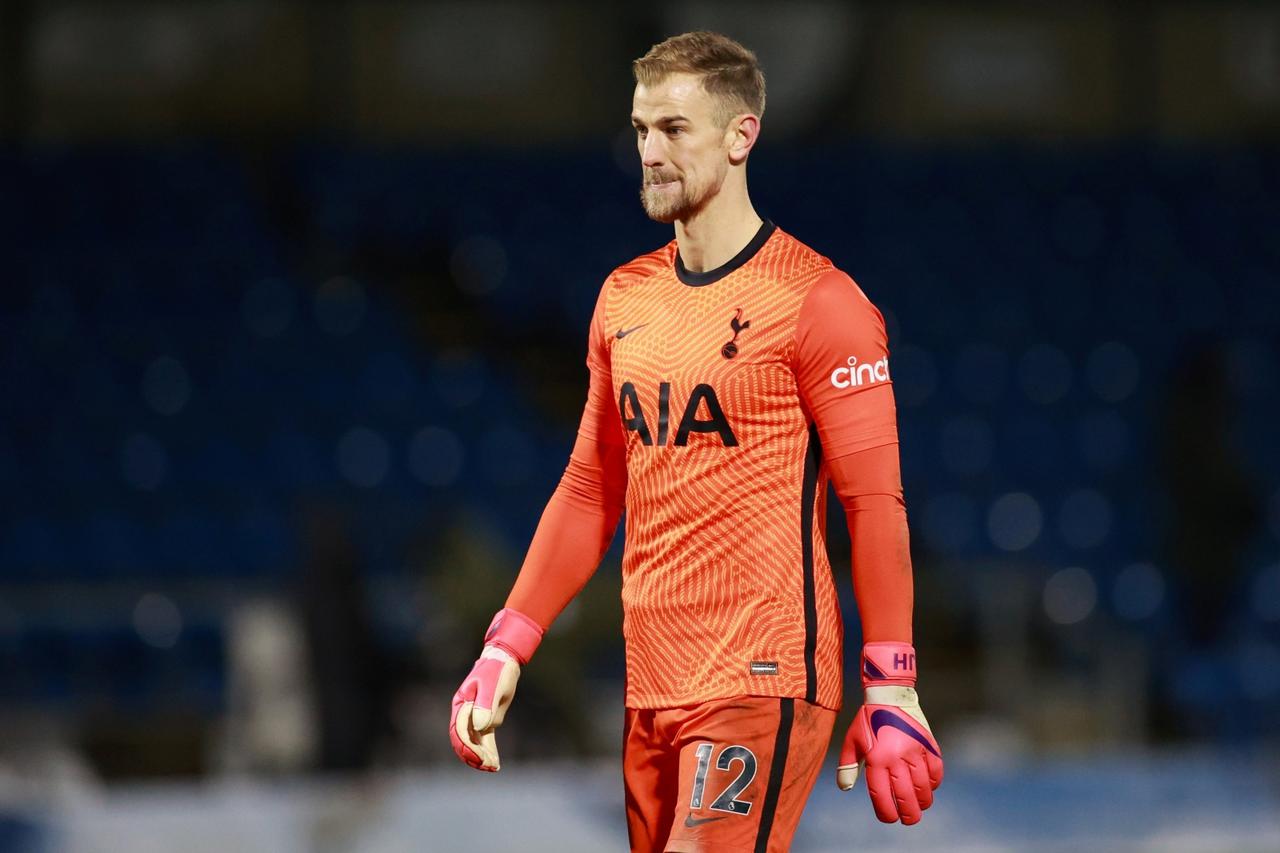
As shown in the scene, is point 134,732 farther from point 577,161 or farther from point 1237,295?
point 1237,295

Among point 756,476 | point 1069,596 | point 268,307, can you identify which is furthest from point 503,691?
→ point 268,307

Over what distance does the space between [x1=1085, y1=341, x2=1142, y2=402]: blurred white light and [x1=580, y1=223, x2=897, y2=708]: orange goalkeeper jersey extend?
302 inches

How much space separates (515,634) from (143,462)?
614cm

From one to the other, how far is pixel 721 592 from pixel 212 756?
5175 mm

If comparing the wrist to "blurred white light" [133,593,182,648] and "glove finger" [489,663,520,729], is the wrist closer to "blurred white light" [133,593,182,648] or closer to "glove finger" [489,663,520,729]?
"glove finger" [489,663,520,729]

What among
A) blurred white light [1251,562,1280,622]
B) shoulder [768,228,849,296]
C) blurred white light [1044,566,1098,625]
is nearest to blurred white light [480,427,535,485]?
blurred white light [1044,566,1098,625]

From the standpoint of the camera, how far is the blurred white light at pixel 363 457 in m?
8.72

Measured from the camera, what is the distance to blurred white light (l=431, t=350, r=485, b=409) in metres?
9.28

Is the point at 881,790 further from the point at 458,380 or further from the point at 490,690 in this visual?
the point at 458,380

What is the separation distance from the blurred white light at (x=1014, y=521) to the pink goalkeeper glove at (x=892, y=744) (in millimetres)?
6655

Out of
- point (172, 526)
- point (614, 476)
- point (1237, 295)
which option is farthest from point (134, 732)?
point (1237, 295)

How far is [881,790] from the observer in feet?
8.23

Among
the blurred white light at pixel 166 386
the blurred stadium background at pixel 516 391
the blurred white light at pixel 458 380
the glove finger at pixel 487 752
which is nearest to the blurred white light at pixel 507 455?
the blurred stadium background at pixel 516 391

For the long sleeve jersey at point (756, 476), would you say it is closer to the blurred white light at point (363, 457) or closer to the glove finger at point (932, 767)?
the glove finger at point (932, 767)
